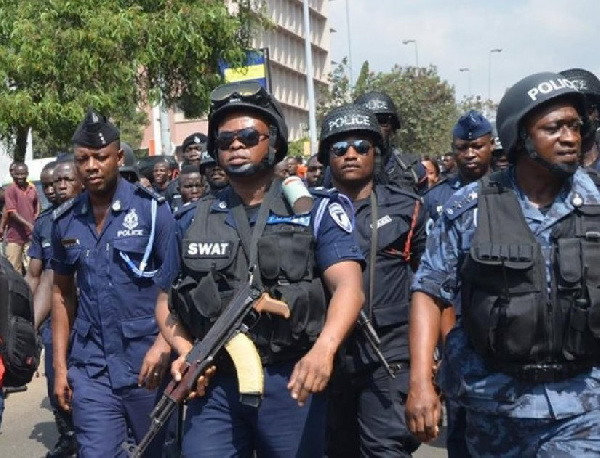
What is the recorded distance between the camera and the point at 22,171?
53.2 ft

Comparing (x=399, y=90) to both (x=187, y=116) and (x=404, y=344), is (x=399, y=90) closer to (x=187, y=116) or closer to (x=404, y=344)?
(x=187, y=116)

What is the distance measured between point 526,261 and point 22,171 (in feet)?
43.7

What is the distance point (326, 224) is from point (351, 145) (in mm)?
1552

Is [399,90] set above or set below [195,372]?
above

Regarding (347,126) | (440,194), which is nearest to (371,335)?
(347,126)

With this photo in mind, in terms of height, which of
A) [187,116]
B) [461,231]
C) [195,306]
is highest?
[187,116]

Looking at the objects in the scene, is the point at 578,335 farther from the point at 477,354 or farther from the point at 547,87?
the point at 547,87

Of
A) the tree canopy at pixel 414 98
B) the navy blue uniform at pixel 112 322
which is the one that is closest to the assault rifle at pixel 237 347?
the navy blue uniform at pixel 112 322

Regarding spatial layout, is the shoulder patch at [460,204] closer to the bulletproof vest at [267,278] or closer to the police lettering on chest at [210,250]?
the bulletproof vest at [267,278]

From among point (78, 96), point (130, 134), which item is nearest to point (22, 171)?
point (78, 96)

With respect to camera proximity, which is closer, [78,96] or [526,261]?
[526,261]

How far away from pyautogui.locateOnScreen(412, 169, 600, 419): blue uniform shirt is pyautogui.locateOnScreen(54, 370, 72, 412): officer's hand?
7.24 feet

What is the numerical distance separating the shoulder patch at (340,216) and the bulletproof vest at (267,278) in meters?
0.11

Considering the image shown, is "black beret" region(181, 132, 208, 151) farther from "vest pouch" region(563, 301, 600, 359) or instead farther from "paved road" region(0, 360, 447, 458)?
"vest pouch" region(563, 301, 600, 359)
